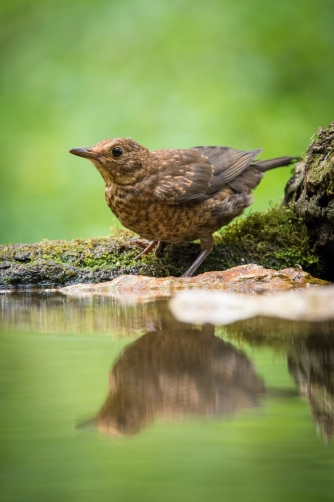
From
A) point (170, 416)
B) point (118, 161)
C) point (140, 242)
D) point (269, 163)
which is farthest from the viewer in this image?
point (269, 163)

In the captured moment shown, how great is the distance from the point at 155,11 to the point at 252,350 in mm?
7489

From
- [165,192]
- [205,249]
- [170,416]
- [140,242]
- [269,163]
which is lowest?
[170,416]

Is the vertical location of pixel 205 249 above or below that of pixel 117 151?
below

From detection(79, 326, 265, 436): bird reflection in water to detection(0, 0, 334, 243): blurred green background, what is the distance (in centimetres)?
549

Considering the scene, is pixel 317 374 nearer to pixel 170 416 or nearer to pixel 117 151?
pixel 170 416

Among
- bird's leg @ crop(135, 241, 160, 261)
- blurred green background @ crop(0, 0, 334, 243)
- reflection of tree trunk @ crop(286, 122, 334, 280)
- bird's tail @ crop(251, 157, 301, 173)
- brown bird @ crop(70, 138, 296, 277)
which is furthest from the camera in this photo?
blurred green background @ crop(0, 0, 334, 243)

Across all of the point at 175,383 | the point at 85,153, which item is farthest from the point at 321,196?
the point at 175,383

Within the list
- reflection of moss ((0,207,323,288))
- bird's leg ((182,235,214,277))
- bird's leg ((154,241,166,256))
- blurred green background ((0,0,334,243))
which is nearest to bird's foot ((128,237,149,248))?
reflection of moss ((0,207,323,288))

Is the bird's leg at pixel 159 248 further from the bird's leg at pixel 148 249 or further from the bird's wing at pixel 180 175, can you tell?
the bird's wing at pixel 180 175

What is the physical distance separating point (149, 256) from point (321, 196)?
1.26m

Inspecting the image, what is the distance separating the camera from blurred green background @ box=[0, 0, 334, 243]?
8156mm

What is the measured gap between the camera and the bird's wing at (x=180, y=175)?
4.89m

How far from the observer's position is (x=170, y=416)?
161 centimetres

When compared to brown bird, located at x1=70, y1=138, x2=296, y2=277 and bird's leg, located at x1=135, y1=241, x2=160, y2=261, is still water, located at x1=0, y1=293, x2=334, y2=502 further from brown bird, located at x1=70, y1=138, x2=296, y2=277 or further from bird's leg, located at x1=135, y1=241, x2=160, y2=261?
bird's leg, located at x1=135, y1=241, x2=160, y2=261
